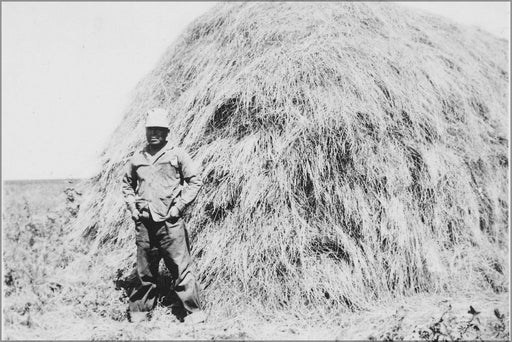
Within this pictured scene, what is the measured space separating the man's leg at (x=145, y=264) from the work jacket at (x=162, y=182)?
0.16m

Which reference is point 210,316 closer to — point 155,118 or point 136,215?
point 136,215

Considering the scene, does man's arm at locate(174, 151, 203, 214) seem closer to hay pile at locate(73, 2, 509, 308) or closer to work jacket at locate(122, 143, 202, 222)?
work jacket at locate(122, 143, 202, 222)

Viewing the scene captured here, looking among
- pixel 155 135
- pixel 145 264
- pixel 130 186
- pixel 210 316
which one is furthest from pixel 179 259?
pixel 155 135

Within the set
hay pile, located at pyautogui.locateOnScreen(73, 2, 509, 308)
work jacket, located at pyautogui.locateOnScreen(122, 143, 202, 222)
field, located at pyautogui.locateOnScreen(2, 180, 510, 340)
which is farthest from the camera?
hay pile, located at pyautogui.locateOnScreen(73, 2, 509, 308)

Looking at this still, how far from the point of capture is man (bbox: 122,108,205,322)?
9.86ft

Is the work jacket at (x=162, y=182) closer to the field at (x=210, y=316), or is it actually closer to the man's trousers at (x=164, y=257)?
the man's trousers at (x=164, y=257)

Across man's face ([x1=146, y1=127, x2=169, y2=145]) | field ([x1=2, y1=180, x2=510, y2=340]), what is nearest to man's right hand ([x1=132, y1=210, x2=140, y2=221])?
man's face ([x1=146, y1=127, x2=169, y2=145])

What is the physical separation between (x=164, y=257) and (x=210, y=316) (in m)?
0.63

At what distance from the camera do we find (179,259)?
304 cm

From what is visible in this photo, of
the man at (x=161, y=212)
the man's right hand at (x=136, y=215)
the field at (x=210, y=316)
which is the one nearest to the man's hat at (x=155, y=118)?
the man at (x=161, y=212)

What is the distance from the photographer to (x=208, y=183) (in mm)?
3896

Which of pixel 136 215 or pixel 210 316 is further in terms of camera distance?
pixel 210 316

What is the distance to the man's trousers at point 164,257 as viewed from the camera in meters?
3.04

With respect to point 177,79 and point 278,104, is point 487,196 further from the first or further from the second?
point 177,79
